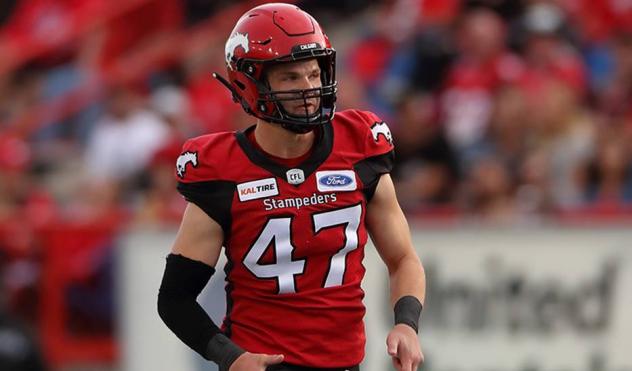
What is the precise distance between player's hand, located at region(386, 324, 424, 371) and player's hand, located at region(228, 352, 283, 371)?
36cm

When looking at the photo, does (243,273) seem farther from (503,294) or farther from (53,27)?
(53,27)

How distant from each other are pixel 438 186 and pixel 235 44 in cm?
477

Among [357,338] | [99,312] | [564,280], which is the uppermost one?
[357,338]

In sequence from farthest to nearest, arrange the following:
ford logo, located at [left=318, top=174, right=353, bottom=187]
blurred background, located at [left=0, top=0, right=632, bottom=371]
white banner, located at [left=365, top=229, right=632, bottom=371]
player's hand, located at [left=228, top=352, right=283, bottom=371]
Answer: blurred background, located at [left=0, top=0, right=632, bottom=371] → white banner, located at [left=365, top=229, right=632, bottom=371] → ford logo, located at [left=318, top=174, right=353, bottom=187] → player's hand, located at [left=228, top=352, right=283, bottom=371]

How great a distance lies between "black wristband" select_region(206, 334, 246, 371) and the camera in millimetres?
4559

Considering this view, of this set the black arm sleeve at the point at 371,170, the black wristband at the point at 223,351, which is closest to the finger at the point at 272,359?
the black wristband at the point at 223,351

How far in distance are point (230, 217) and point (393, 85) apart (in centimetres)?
642

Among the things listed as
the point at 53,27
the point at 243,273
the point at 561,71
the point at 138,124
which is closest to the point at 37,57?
the point at 53,27

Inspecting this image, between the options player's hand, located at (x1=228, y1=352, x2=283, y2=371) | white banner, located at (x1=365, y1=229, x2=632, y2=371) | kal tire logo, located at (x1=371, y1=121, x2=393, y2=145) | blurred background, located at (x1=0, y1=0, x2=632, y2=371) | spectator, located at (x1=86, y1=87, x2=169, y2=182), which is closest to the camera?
player's hand, located at (x1=228, y1=352, x2=283, y2=371)

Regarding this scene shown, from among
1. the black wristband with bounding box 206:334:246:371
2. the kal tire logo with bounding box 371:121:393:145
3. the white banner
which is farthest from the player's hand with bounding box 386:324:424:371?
the white banner

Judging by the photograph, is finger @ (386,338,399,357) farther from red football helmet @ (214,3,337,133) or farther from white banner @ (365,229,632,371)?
white banner @ (365,229,632,371)

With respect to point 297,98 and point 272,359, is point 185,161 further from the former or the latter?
point 272,359

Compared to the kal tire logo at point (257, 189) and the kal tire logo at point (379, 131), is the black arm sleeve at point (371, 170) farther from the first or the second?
the kal tire logo at point (257, 189)

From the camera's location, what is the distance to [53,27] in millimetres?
14812
